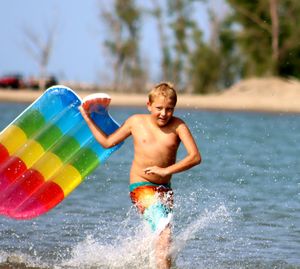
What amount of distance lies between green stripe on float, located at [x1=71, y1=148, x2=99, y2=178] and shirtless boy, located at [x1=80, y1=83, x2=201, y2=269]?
3.34ft

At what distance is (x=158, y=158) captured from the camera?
18.9ft

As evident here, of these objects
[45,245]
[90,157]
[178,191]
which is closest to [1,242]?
[45,245]

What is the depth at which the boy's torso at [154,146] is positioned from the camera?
226 inches

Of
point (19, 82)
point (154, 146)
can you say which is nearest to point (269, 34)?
point (19, 82)

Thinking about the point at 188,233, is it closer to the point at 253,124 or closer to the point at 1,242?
the point at 1,242

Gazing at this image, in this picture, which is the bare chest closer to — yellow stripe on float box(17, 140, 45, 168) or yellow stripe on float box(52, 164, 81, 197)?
yellow stripe on float box(52, 164, 81, 197)

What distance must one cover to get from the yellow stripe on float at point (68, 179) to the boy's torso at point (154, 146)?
1.14 m

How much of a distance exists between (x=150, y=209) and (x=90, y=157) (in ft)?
3.98

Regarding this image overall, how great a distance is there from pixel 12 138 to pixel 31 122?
189 millimetres

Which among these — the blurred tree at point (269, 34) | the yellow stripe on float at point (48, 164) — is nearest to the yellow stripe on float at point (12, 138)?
the yellow stripe on float at point (48, 164)

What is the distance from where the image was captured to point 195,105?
1417 inches

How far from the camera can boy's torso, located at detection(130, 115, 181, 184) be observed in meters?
5.75

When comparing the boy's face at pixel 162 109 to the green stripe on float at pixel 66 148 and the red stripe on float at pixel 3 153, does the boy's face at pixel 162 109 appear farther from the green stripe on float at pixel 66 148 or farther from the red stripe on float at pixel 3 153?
the red stripe on float at pixel 3 153

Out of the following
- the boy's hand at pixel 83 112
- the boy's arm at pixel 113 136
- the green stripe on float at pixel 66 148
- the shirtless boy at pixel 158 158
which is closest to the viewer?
the shirtless boy at pixel 158 158
